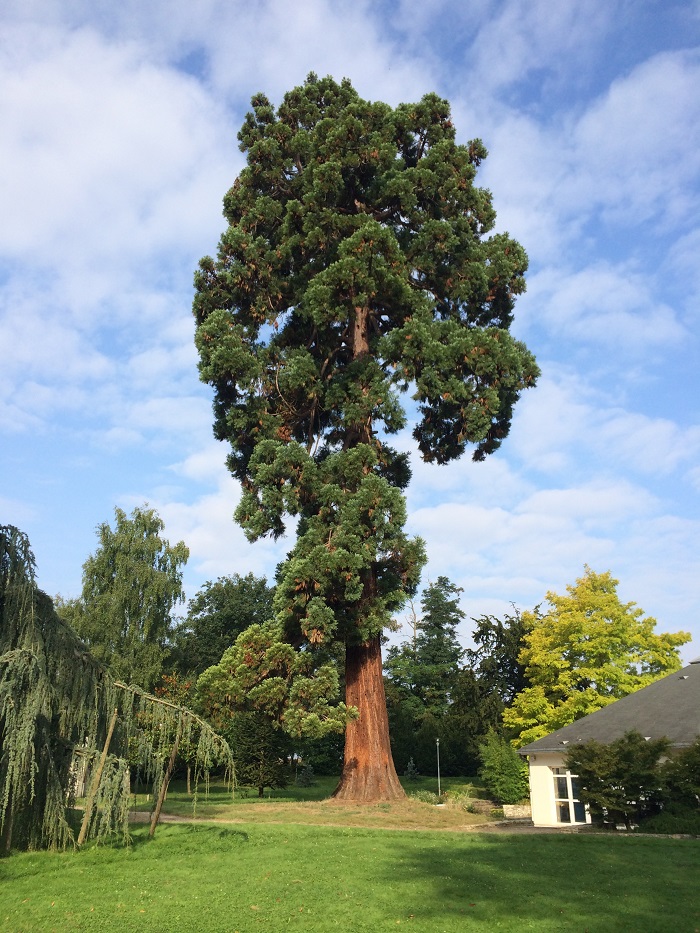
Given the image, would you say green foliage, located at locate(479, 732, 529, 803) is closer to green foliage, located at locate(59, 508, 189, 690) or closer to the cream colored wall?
the cream colored wall

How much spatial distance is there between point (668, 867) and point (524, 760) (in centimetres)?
1524

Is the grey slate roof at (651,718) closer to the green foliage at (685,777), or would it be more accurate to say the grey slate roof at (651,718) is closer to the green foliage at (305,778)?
the green foliage at (685,777)

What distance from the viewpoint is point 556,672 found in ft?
89.1

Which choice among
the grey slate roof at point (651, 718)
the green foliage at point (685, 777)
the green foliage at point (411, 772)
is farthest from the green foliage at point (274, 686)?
the green foliage at point (411, 772)

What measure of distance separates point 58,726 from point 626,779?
42.4ft

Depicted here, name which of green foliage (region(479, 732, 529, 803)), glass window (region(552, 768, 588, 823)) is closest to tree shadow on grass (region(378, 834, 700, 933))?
glass window (region(552, 768, 588, 823))

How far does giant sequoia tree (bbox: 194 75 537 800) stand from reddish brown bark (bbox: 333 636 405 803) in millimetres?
39

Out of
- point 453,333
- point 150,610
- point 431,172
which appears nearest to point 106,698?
point 453,333

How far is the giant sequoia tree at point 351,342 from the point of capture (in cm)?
2008

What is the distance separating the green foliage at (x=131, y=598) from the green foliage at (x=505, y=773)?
52.1 feet

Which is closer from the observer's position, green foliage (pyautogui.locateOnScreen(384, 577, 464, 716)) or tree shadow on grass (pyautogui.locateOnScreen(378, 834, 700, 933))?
tree shadow on grass (pyautogui.locateOnScreen(378, 834, 700, 933))

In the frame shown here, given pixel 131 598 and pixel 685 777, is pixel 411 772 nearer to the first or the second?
pixel 131 598

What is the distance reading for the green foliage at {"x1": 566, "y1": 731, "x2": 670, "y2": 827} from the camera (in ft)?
57.9

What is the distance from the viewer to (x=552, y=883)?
1047 centimetres
